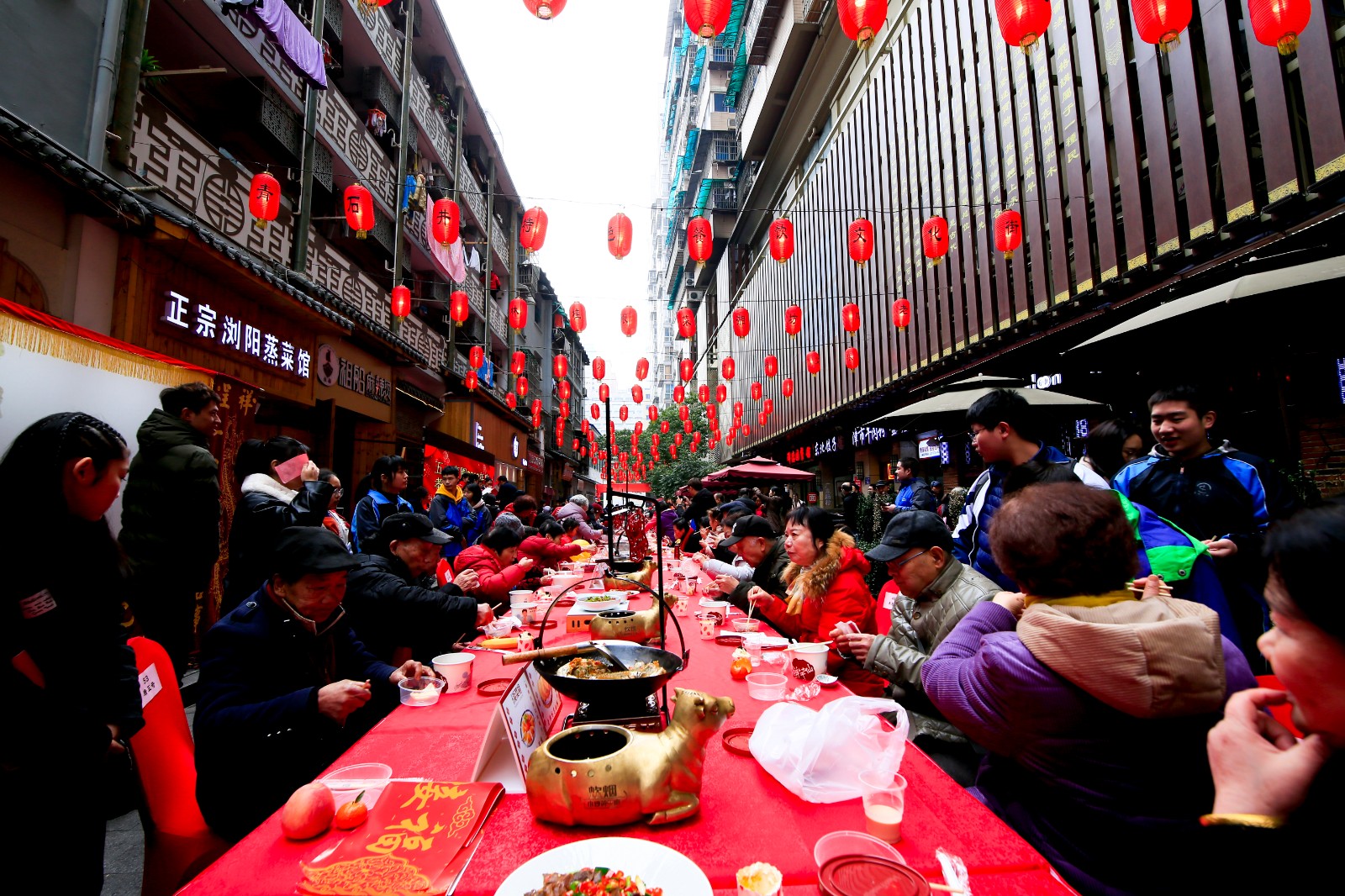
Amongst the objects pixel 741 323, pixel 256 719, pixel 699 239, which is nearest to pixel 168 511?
pixel 256 719

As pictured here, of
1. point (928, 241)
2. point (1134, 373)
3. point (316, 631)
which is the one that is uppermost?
point (928, 241)

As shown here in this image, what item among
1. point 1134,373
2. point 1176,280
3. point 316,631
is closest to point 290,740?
point 316,631

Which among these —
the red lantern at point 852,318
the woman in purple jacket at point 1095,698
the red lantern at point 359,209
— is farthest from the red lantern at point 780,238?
the woman in purple jacket at point 1095,698

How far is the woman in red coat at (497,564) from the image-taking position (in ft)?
14.7

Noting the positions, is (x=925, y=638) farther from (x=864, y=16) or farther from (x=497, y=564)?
(x=864, y=16)

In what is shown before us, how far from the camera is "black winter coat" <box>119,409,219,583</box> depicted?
11.9ft

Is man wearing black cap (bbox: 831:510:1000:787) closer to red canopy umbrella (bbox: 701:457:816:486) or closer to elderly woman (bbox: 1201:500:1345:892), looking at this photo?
elderly woman (bbox: 1201:500:1345:892)

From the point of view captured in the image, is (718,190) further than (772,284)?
Yes

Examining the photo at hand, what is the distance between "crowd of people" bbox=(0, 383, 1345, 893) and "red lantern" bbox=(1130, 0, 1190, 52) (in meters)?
3.02

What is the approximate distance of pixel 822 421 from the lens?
15188 mm

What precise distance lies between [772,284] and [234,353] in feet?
54.1

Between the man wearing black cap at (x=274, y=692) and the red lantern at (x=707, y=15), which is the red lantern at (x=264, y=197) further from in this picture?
the man wearing black cap at (x=274, y=692)

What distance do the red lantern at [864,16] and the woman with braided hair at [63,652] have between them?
576 cm

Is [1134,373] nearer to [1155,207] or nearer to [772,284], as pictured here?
[1155,207]
